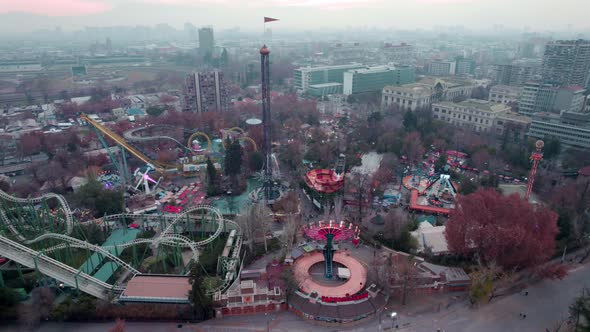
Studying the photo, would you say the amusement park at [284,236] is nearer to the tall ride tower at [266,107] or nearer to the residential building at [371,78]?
the tall ride tower at [266,107]

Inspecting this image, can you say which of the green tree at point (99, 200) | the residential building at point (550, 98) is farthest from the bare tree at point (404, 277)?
the residential building at point (550, 98)

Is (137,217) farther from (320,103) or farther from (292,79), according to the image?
(292,79)

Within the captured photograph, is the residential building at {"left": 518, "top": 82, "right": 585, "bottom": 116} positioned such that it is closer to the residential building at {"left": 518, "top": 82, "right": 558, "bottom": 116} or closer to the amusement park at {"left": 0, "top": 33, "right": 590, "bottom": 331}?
the residential building at {"left": 518, "top": 82, "right": 558, "bottom": 116}

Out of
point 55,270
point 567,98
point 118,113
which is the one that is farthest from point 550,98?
point 118,113

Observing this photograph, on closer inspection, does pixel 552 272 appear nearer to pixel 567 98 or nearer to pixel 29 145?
pixel 567 98

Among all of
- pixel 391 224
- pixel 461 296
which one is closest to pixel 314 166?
pixel 391 224

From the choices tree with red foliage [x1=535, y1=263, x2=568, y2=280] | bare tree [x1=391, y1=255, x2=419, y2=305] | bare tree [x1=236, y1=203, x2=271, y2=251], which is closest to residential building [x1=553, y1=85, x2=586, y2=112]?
tree with red foliage [x1=535, y1=263, x2=568, y2=280]
